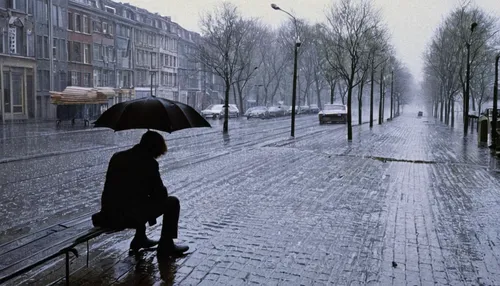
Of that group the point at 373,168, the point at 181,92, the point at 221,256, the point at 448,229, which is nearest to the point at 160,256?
the point at 221,256

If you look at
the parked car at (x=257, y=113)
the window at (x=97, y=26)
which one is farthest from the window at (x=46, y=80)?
the parked car at (x=257, y=113)

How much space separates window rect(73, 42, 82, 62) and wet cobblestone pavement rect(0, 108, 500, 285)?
41.1m

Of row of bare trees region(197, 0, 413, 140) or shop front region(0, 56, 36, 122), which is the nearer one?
row of bare trees region(197, 0, 413, 140)

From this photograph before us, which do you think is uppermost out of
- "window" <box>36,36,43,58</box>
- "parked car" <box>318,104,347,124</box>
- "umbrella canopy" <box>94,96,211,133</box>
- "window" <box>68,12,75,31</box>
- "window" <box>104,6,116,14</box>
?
"window" <box>104,6,116,14</box>

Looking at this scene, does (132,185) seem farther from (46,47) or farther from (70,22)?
(70,22)

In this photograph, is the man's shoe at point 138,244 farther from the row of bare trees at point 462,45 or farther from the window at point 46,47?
the window at point 46,47

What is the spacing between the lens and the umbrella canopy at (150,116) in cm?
556

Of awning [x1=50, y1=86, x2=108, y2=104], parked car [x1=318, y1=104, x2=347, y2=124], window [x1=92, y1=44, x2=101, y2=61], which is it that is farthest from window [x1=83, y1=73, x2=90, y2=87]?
parked car [x1=318, y1=104, x2=347, y2=124]

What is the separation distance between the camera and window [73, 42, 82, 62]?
54.1 m

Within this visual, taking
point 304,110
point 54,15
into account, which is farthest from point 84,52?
point 304,110

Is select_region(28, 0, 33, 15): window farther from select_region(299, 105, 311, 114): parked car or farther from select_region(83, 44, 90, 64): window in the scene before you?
select_region(299, 105, 311, 114): parked car

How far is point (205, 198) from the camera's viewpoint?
9328 millimetres

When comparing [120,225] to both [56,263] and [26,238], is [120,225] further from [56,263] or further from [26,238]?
[26,238]

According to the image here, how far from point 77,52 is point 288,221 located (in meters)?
51.6
